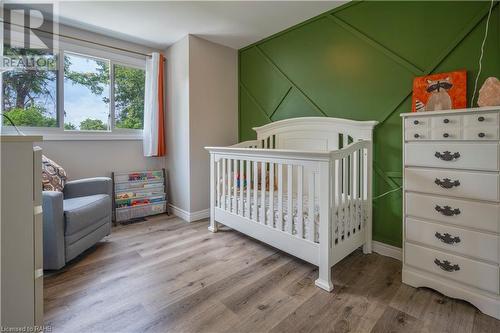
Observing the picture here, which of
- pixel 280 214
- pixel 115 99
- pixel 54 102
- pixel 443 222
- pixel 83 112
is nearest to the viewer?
pixel 443 222

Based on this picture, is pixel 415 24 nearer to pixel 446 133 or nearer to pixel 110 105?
pixel 446 133

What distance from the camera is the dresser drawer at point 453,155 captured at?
1274 mm

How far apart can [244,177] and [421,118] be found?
145 centimetres

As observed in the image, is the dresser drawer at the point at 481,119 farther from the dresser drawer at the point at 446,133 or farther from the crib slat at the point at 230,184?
the crib slat at the point at 230,184

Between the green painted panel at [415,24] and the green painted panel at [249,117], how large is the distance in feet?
4.41

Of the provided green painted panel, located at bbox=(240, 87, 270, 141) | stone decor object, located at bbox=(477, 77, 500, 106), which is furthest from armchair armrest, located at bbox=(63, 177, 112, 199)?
stone decor object, located at bbox=(477, 77, 500, 106)

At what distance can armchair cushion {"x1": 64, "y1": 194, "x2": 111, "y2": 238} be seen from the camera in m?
1.78

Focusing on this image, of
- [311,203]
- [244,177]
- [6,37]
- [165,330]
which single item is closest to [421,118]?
[311,203]

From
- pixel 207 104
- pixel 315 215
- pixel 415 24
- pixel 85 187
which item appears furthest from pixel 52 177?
pixel 415 24

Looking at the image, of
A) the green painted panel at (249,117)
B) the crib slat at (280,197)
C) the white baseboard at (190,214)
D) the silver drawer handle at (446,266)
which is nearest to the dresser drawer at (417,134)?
the silver drawer handle at (446,266)

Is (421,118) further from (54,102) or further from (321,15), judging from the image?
(54,102)

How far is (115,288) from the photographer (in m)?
1.55
